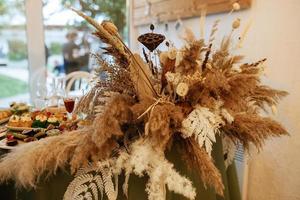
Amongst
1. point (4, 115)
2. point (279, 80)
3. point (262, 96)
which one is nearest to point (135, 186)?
point (262, 96)

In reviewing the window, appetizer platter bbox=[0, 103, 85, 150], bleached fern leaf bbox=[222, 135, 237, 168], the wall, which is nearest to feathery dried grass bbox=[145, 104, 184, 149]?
bleached fern leaf bbox=[222, 135, 237, 168]

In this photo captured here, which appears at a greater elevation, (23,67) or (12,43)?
(12,43)

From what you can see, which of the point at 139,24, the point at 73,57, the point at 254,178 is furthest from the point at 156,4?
the point at 254,178

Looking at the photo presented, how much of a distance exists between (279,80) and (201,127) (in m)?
0.94

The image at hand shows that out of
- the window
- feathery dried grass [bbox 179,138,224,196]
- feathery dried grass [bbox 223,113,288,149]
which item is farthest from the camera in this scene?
the window

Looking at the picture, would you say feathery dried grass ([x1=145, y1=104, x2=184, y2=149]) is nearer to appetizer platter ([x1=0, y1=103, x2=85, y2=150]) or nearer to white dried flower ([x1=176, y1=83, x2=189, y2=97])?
white dried flower ([x1=176, y1=83, x2=189, y2=97])

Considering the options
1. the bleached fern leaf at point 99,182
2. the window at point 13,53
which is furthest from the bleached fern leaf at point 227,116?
the window at point 13,53

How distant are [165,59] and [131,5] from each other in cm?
287

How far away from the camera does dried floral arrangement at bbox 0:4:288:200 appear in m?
0.68

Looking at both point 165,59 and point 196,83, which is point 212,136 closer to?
point 196,83

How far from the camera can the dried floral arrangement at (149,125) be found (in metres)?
0.68

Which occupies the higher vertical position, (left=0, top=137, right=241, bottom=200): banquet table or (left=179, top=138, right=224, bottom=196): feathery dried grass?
(left=179, top=138, right=224, bottom=196): feathery dried grass

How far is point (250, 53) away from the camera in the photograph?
163 centimetres

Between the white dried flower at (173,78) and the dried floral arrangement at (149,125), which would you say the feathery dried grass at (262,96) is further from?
the white dried flower at (173,78)
